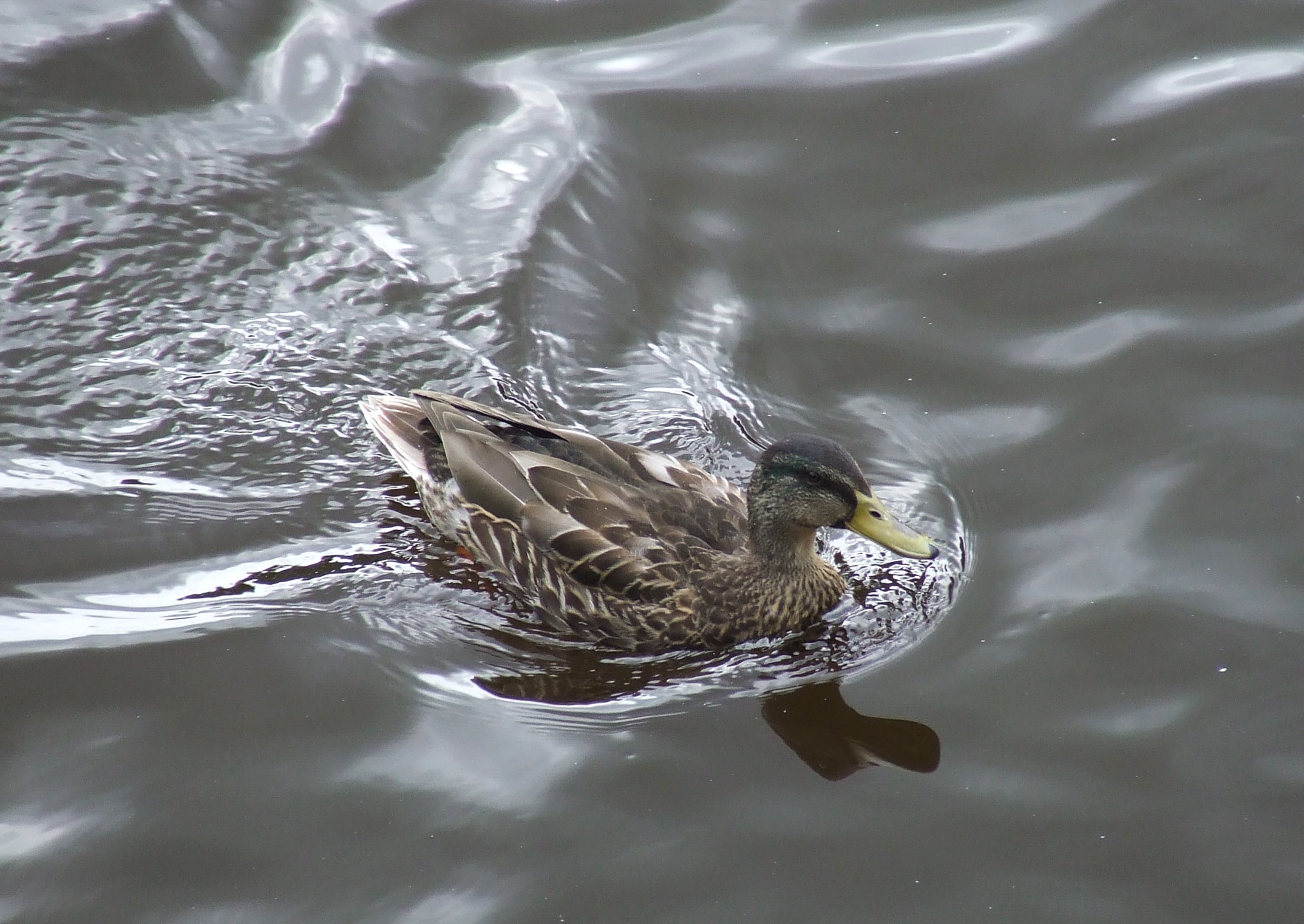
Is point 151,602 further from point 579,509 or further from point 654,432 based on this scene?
point 654,432

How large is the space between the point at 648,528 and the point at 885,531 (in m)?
1.09

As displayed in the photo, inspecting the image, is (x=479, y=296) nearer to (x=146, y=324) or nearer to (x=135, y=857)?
(x=146, y=324)

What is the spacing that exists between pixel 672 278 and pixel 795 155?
1400 millimetres

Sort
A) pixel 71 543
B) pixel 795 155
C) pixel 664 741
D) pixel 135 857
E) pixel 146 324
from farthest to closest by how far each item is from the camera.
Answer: pixel 795 155, pixel 146 324, pixel 71 543, pixel 664 741, pixel 135 857

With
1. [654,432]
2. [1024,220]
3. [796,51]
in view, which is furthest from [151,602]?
[796,51]

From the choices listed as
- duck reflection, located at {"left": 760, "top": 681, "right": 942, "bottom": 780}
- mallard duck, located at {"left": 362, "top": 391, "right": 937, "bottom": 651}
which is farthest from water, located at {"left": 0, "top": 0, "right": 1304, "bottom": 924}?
mallard duck, located at {"left": 362, "top": 391, "right": 937, "bottom": 651}

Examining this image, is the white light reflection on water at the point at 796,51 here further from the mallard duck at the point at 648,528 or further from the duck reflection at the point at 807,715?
the duck reflection at the point at 807,715

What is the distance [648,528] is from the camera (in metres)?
6.41

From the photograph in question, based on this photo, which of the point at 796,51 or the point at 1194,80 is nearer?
the point at 1194,80

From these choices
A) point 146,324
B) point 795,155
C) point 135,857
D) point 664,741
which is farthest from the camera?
point 795,155

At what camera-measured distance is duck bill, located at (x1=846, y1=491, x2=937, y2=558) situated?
5992 mm

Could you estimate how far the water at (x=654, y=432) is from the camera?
5.18m

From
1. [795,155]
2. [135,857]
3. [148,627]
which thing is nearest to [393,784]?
[135,857]

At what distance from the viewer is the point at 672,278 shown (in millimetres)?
8164
